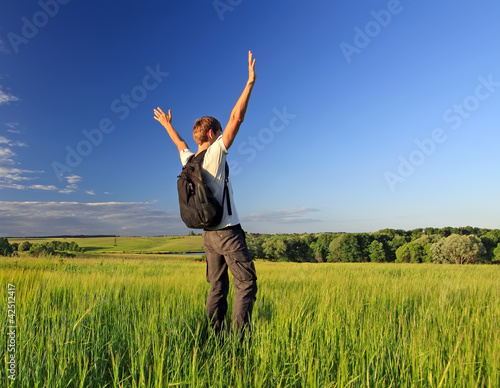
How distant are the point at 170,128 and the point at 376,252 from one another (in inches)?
2706

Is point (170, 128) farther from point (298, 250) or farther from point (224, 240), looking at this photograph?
point (298, 250)

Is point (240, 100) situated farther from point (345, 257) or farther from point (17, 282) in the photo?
point (345, 257)

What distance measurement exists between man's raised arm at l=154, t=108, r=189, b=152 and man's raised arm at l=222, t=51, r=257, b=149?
3.61 ft

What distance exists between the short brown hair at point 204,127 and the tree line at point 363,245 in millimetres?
51112

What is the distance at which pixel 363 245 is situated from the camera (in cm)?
6856

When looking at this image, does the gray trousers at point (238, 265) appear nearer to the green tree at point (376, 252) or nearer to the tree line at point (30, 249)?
the tree line at point (30, 249)

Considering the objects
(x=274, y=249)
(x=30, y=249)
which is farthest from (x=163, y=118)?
(x=274, y=249)

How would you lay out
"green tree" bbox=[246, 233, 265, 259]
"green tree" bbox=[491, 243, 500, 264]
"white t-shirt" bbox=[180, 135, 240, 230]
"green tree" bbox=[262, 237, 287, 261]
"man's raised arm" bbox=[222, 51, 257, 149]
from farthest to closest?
"green tree" bbox=[262, 237, 287, 261]
"green tree" bbox=[246, 233, 265, 259]
"green tree" bbox=[491, 243, 500, 264]
"white t-shirt" bbox=[180, 135, 240, 230]
"man's raised arm" bbox=[222, 51, 257, 149]

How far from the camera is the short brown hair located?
341cm

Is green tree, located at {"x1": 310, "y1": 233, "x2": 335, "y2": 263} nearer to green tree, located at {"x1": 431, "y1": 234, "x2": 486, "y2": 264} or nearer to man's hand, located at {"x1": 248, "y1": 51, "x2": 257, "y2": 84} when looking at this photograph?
green tree, located at {"x1": 431, "y1": 234, "x2": 486, "y2": 264}

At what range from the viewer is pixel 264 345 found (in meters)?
2.39

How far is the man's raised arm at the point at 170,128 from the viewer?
398 cm

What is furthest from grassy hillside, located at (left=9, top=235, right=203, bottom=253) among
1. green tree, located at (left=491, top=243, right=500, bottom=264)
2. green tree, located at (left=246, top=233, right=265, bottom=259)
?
green tree, located at (left=491, top=243, right=500, bottom=264)

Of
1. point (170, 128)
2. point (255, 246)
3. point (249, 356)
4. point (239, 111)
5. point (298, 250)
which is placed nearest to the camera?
point (249, 356)
